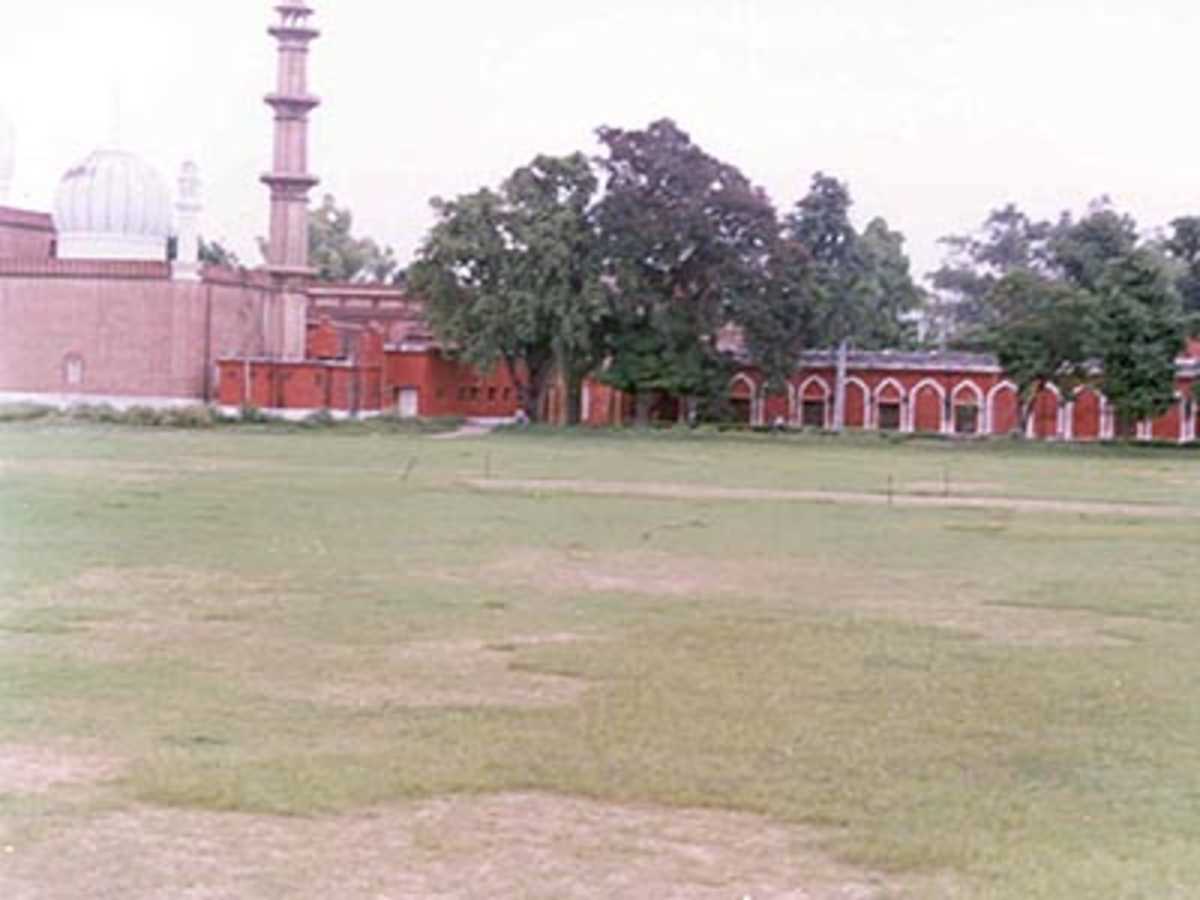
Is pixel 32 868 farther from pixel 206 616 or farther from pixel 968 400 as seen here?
pixel 968 400

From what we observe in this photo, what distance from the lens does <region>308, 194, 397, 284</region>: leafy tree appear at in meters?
95.8

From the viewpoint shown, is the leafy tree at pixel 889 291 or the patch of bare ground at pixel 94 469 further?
the leafy tree at pixel 889 291

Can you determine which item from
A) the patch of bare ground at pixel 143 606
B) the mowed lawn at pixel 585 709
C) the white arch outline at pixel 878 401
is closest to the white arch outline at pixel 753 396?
the white arch outline at pixel 878 401

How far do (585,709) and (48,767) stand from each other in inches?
109

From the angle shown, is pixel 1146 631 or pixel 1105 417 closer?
pixel 1146 631

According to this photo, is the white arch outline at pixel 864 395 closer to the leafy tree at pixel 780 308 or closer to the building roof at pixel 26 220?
the leafy tree at pixel 780 308

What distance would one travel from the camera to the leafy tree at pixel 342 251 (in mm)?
95812

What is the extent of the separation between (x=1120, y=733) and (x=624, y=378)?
48.0 metres

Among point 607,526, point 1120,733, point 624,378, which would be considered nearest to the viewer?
point 1120,733

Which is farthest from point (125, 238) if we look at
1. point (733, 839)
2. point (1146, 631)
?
point (733, 839)

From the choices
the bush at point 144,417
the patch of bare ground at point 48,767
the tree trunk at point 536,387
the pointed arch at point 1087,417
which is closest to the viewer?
the patch of bare ground at point 48,767

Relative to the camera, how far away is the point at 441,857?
7.11m

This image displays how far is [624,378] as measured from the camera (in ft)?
189

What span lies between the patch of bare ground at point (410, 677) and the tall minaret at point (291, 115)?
5178 cm
